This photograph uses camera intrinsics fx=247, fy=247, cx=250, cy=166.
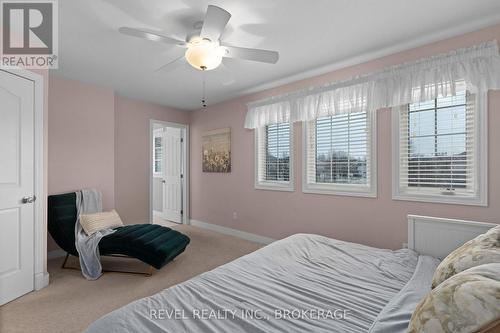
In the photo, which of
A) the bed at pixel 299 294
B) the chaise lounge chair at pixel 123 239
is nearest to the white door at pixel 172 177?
the chaise lounge chair at pixel 123 239

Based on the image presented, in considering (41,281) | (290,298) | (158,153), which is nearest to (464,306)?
(290,298)

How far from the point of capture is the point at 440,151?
253 cm

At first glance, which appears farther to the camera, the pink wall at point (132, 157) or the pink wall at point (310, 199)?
the pink wall at point (132, 157)

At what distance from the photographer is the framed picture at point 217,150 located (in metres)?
4.58

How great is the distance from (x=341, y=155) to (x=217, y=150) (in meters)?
2.37

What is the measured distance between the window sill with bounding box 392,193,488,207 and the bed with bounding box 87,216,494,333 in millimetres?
505

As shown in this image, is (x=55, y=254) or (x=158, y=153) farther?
(x=158, y=153)

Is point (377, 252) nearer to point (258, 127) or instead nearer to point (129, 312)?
point (129, 312)

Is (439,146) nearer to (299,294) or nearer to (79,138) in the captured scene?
(299,294)

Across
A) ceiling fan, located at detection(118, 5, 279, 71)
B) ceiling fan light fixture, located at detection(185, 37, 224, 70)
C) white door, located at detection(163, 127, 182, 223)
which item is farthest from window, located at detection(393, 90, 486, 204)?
white door, located at detection(163, 127, 182, 223)

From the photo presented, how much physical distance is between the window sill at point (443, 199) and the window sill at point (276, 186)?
4.52 feet

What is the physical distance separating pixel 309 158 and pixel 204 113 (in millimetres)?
2556

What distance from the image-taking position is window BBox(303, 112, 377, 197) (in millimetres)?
3002

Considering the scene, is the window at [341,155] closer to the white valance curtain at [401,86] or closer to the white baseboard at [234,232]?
the white valance curtain at [401,86]
